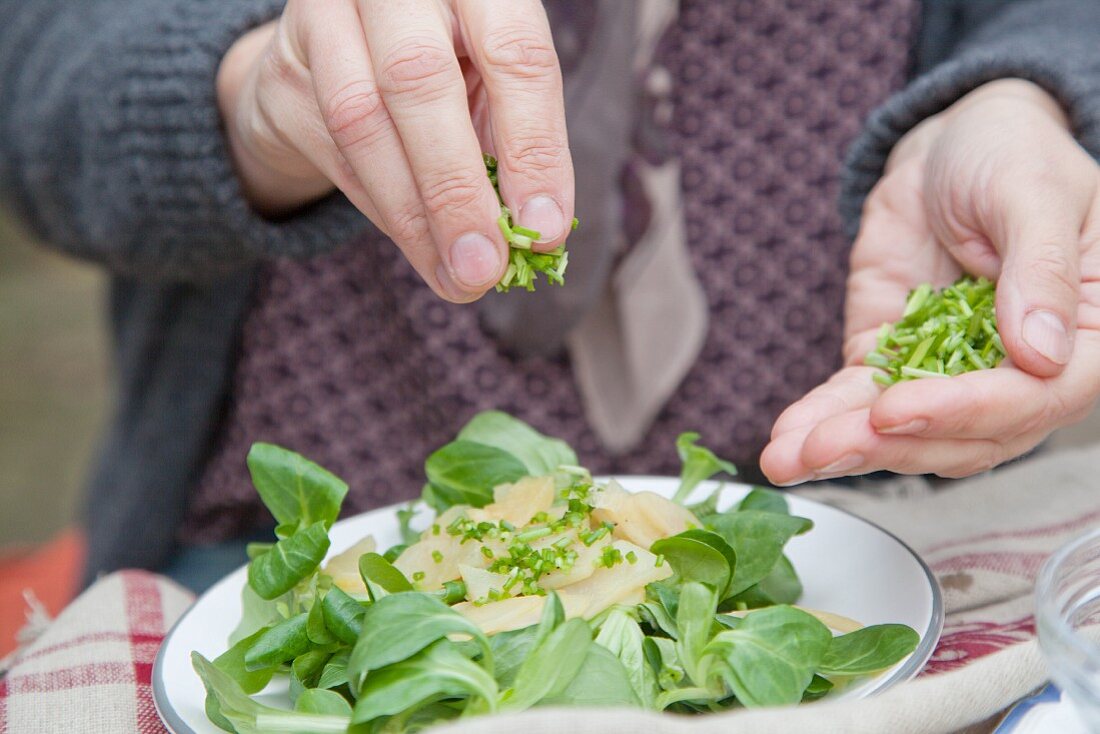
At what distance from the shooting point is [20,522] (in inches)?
93.7

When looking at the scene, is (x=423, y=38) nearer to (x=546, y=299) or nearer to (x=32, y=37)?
(x=546, y=299)

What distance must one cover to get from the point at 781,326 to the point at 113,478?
0.81m

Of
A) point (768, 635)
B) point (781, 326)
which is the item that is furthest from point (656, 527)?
point (781, 326)

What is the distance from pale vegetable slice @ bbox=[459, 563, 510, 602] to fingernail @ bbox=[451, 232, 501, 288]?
5.7 inches

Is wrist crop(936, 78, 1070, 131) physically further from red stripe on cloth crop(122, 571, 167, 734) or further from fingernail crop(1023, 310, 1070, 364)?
red stripe on cloth crop(122, 571, 167, 734)

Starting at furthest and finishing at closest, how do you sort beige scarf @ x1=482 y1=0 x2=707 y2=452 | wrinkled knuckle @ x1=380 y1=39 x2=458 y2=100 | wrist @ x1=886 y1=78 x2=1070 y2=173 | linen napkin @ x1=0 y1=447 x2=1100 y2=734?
1. beige scarf @ x1=482 y1=0 x2=707 y2=452
2. wrist @ x1=886 y1=78 x2=1070 y2=173
3. wrinkled knuckle @ x1=380 y1=39 x2=458 y2=100
4. linen napkin @ x1=0 y1=447 x2=1100 y2=734

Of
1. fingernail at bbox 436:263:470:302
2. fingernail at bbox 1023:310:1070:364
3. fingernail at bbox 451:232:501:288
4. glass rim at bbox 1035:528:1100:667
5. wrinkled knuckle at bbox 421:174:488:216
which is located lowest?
glass rim at bbox 1035:528:1100:667

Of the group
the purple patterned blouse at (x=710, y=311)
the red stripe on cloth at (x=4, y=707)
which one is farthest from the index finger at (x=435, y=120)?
the purple patterned blouse at (x=710, y=311)

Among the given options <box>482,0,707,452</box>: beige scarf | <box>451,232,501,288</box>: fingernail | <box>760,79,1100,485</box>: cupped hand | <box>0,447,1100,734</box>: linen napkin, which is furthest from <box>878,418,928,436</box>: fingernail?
<box>482,0,707,452</box>: beige scarf

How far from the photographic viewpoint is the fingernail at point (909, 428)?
48cm

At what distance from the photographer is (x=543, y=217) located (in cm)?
51

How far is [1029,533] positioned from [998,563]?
8 centimetres

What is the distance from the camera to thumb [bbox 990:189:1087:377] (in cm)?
51

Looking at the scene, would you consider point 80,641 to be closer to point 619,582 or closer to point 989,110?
point 619,582
